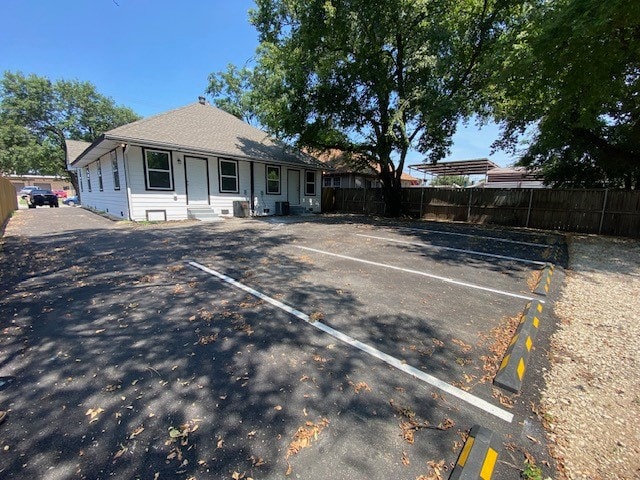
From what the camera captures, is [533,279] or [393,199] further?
[393,199]

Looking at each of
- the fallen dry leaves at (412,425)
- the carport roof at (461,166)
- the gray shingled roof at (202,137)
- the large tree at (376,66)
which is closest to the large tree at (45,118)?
the gray shingled roof at (202,137)

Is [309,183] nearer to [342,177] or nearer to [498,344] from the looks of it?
[342,177]

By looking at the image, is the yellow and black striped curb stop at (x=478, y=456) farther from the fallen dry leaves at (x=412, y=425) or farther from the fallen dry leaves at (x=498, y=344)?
the fallen dry leaves at (x=498, y=344)

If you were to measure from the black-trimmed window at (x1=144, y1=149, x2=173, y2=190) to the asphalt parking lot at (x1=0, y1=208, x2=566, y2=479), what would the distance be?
701 cm

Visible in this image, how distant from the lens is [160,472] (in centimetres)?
161

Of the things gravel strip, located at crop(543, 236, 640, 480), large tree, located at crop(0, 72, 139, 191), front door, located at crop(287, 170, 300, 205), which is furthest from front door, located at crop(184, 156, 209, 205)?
large tree, located at crop(0, 72, 139, 191)

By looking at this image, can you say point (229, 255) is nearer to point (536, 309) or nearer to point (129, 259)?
point (129, 259)

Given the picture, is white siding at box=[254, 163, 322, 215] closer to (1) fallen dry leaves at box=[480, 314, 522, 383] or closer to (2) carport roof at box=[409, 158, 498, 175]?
(2) carport roof at box=[409, 158, 498, 175]

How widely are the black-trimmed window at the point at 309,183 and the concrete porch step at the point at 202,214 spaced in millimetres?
6632

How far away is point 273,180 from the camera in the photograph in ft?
53.6

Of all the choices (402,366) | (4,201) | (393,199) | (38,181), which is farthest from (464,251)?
(38,181)

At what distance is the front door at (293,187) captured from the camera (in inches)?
678

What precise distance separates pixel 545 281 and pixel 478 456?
14.7 feet

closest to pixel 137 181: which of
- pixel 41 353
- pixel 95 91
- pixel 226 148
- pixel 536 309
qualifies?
pixel 226 148
